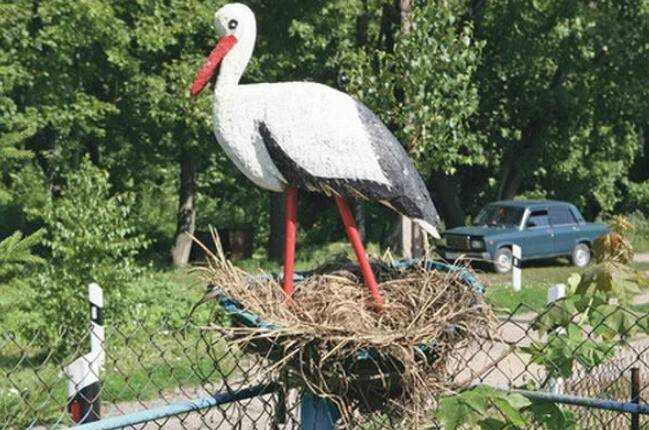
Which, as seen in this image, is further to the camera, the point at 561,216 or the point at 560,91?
the point at 560,91

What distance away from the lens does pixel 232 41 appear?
4.25 m

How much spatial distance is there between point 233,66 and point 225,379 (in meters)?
1.40

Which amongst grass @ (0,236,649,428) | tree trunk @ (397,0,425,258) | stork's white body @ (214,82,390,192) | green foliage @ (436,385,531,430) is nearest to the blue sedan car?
grass @ (0,236,649,428)

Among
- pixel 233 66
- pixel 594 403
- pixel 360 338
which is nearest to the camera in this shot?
pixel 360 338

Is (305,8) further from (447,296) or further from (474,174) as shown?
(447,296)

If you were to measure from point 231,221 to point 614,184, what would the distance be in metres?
10.2

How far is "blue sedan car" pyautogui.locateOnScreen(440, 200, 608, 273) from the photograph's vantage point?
70.8 feet

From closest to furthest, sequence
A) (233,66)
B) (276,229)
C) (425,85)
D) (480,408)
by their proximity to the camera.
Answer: (480,408)
(233,66)
(425,85)
(276,229)

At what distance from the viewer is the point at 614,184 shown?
97.8ft

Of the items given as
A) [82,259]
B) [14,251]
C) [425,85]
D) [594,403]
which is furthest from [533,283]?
[594,403]

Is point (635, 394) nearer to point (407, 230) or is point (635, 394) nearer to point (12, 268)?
point (12, 268)

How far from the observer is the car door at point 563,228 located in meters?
22.9

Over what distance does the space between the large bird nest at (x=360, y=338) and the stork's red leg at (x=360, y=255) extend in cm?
6

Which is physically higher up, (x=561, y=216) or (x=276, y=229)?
(x=561, y=216)
